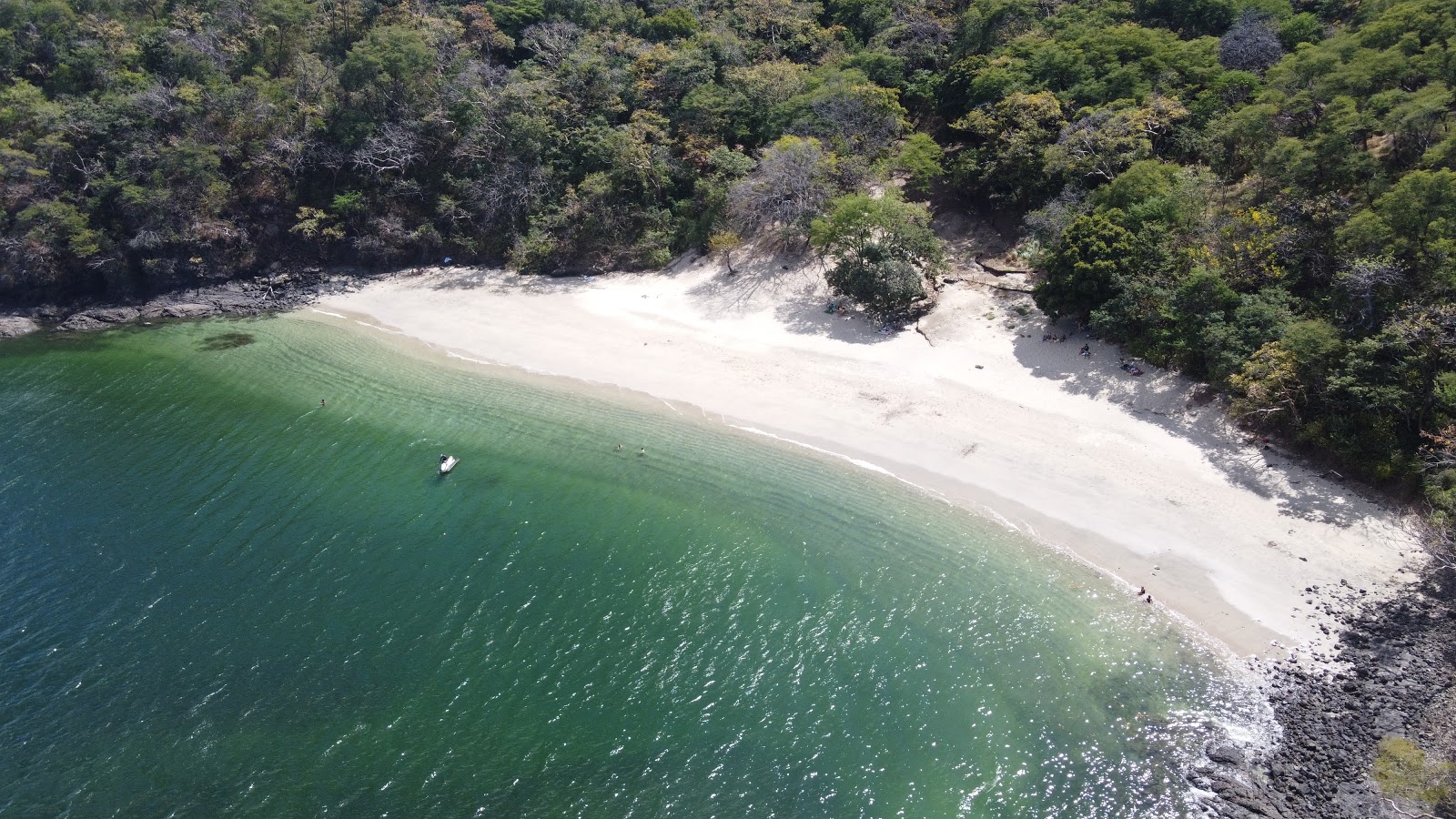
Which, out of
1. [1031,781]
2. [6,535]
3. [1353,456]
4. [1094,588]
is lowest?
[6,535]

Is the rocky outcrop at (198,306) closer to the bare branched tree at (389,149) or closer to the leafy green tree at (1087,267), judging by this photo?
the bare branched tree at (389,149)

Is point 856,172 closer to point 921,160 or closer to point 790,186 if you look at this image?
point 921,160

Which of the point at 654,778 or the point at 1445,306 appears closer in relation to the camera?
the point at 654,778

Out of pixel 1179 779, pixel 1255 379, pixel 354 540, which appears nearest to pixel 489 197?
pixel 354 540

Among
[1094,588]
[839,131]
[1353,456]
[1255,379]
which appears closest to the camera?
[1094,588]

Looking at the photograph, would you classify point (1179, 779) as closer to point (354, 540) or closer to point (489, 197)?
point (354, 540)

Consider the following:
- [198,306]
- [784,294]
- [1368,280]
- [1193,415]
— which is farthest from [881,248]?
[198,306]
